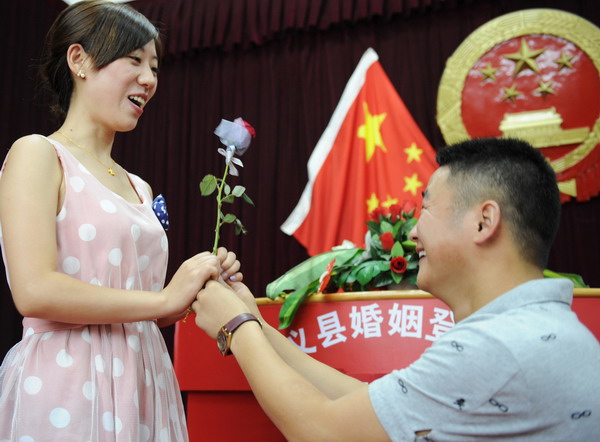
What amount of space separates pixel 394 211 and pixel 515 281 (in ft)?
Answer: 3.11

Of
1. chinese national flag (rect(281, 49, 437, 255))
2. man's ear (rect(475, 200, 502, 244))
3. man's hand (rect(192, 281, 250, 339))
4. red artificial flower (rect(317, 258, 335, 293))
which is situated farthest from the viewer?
chinese national flag (rect(281, 49, 437, 255))

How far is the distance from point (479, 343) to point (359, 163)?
2779 mm

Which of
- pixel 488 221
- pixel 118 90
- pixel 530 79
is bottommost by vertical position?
pixel 488 221

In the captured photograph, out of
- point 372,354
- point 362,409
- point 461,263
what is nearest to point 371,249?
point 372,354

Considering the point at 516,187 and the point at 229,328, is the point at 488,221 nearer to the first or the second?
the point at 516,187

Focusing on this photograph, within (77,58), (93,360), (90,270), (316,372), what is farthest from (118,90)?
(316,372)

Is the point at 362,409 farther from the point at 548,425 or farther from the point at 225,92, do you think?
the point at 225,92

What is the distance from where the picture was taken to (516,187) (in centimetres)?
92

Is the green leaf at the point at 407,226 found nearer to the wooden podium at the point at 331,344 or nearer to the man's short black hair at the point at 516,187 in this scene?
the wooden podium at the point at 331,344

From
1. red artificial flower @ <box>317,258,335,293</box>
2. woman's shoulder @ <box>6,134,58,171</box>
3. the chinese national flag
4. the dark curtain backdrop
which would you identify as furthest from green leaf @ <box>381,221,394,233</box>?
the dark curtain backdrop

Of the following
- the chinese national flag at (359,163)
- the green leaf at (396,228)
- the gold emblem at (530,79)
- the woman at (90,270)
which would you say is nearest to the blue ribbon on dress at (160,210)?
the woman at (90,270)

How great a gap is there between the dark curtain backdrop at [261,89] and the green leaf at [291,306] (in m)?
2.03

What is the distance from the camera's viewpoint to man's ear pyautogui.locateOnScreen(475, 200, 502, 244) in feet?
2.94

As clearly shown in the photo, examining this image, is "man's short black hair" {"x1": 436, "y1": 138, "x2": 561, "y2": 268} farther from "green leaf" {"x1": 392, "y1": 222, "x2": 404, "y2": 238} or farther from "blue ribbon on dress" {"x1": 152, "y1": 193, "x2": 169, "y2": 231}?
"green leaf" {"x1": 392, "y1": 222, "x2": 404, "y2": 238}
